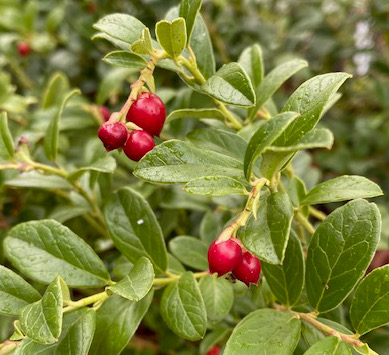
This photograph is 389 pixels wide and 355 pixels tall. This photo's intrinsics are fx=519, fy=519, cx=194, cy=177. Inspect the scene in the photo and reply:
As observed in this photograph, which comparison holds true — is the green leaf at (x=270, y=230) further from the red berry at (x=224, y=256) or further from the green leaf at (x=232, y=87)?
the green leaf at (x=232, y=87)

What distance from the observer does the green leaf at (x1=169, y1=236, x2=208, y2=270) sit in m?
1.04

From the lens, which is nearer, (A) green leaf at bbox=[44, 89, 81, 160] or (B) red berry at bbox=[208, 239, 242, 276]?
(B) red berry at bbox=[208, 239, 242, 276]

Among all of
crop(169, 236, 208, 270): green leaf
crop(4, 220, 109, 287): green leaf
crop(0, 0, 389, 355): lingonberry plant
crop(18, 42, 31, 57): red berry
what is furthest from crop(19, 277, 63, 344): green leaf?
crop(18, 42, 31, 57): red berry

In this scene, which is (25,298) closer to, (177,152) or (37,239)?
(37,239)

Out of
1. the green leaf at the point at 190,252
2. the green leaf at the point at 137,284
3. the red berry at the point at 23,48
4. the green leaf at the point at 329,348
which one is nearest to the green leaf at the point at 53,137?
the green leaf at the point at 190,252

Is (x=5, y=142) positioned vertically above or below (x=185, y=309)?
above

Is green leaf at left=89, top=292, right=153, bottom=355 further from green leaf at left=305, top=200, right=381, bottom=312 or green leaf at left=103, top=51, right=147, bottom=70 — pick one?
green leaf at left=103, top=51, right=147, bottom=70

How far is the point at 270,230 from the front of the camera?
2.31 ft

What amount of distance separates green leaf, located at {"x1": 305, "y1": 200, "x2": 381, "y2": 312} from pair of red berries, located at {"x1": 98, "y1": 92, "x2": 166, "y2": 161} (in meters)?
0.30

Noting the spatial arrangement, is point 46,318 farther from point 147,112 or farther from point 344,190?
point 344,190

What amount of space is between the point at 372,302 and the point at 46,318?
46 cm

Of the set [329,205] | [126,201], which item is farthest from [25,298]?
[329,205]

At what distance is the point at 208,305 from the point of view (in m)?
0.92

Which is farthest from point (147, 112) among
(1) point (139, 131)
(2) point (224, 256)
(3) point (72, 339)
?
(3) point (72, 339)
